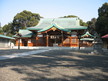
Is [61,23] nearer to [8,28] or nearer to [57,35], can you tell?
[57,35]

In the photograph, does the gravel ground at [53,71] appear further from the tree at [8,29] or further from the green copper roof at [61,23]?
the tree at [8,29]

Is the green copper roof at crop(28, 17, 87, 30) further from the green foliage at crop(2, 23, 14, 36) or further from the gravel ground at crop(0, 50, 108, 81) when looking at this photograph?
the green foliage at crop(2, 23, 14, 36)

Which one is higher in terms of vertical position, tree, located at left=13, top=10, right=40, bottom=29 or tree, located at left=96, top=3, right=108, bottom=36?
tree, located at left=13, top=10, right=40, bottom=29

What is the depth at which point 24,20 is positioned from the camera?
5412cm

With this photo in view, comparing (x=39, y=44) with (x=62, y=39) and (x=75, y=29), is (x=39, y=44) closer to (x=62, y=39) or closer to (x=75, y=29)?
(x=62, y=39)

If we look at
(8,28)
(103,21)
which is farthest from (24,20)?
(103,21)

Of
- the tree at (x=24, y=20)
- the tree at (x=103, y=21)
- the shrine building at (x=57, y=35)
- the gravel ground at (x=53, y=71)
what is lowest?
the gravel ground at (x=53, y=71)

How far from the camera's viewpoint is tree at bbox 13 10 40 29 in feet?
172

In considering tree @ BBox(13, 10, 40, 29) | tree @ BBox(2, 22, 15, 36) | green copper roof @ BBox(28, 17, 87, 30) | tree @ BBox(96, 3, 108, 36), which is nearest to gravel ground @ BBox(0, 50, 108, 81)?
tree @ BBox(96, 3, 108, 36)

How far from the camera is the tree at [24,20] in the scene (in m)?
52.6

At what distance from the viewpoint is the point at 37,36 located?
2798cm

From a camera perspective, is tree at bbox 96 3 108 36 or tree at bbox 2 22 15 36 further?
tree at bbox 2 22 15 36

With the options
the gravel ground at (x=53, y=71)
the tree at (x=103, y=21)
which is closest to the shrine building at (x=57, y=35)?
the tree at (x=103, y=21)

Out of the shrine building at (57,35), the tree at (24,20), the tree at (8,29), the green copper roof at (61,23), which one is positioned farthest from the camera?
the tree at (8,29)
